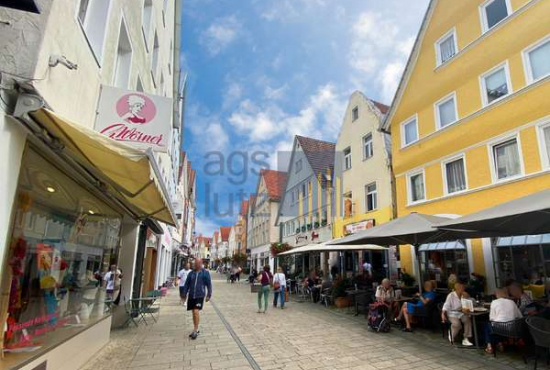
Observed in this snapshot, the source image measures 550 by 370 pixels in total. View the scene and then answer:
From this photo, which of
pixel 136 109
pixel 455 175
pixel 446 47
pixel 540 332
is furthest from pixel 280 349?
pixel 446 47

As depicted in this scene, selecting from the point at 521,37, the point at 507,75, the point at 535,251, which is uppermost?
the point at 521,37

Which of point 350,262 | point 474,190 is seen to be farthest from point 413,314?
point 350,262

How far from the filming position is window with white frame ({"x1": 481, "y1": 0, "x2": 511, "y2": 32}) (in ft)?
36.6

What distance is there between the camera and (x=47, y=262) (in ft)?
14.2

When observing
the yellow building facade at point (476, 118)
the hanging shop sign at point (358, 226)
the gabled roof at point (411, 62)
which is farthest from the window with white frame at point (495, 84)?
the hanging shop sign at point (358, 226)

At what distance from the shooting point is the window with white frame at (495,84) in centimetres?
1057

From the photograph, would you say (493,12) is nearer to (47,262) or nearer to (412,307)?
(412,307)

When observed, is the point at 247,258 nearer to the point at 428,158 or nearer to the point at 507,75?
the point at 428,158

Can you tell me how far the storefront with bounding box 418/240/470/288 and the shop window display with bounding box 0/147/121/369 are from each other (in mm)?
10952

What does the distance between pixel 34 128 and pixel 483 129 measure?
1255 cm

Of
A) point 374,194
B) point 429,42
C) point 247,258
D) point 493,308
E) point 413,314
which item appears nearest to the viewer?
point 493,308

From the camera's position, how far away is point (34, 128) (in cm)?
317

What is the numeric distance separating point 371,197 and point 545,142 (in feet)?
29.0

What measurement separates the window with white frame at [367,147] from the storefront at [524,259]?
8.43 m
